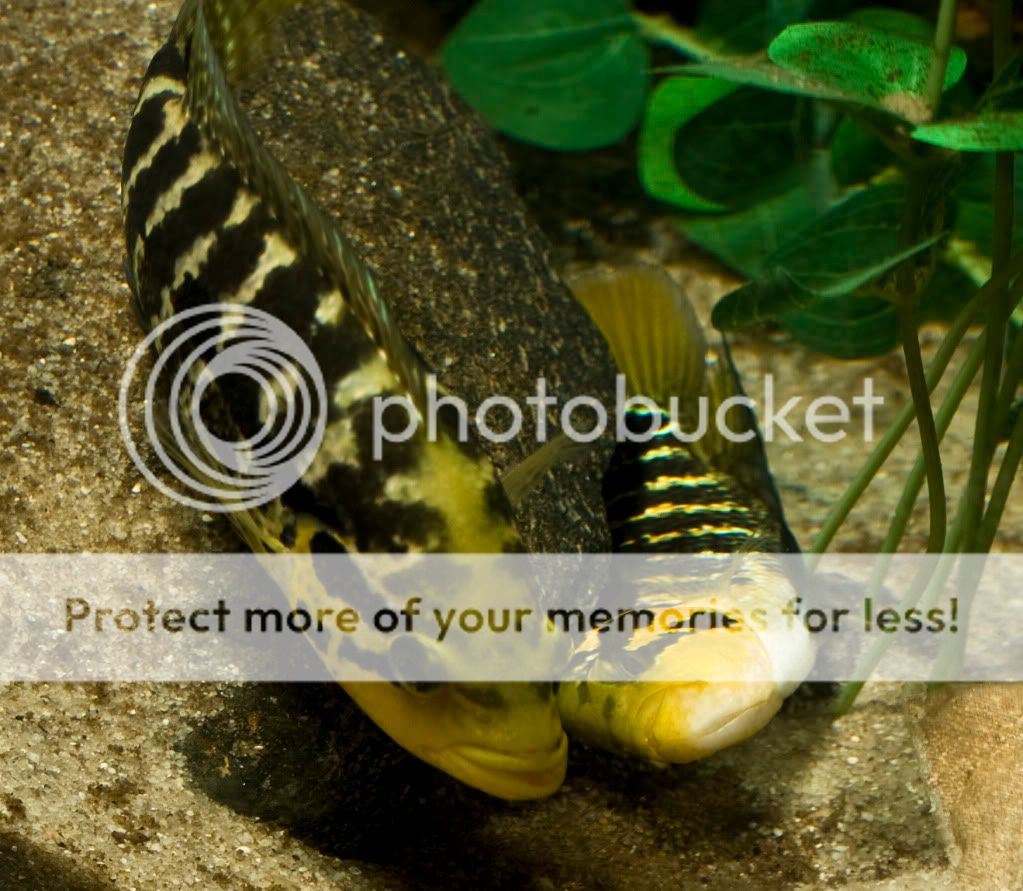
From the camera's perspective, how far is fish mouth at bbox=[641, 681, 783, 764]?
6.24 ft

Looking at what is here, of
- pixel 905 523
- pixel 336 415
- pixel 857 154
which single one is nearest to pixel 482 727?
pixel 336 415

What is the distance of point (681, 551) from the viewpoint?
8.36 feet

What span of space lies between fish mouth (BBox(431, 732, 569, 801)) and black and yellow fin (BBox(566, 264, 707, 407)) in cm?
159

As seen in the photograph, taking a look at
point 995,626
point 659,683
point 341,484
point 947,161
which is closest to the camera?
point 341,484

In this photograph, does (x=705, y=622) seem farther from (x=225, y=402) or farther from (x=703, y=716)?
(x=225, y=402)

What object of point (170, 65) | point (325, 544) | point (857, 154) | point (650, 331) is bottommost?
point (650, 331)

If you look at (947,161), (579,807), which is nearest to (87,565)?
(579,807)

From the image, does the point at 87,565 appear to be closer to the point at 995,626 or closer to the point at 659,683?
the point at 659,683

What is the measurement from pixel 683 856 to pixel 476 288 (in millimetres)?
1429

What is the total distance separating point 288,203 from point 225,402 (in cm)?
37

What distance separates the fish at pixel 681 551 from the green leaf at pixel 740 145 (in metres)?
0.36

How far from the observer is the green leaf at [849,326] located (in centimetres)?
249

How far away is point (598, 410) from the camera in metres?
2.69

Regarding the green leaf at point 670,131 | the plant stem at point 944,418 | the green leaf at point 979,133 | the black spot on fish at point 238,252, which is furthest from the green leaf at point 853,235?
the black spot on fish at point 238,252
